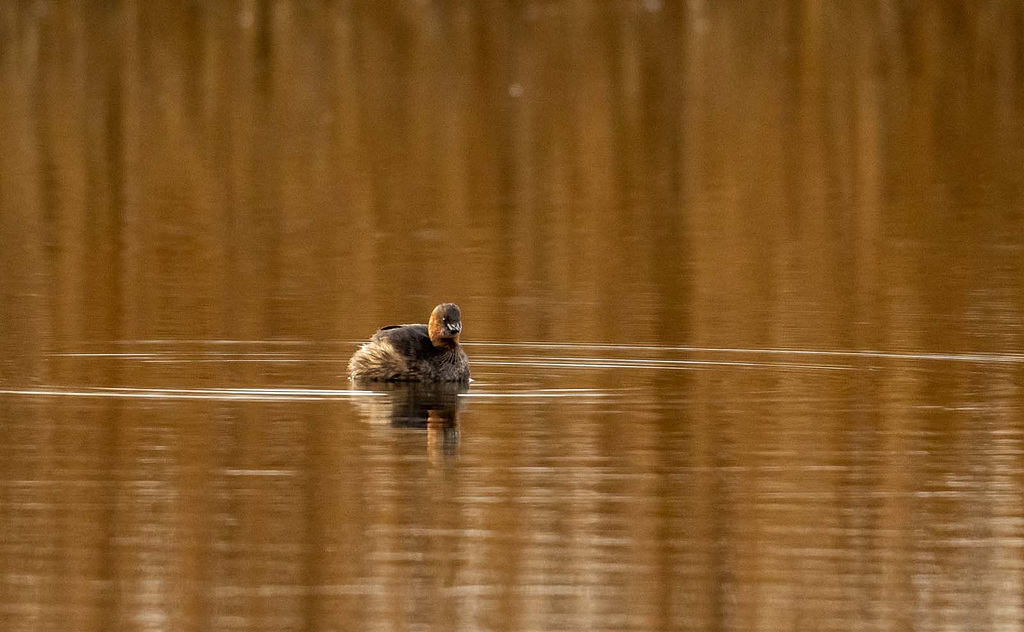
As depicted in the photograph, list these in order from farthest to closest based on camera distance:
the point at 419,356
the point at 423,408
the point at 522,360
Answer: the point at 522,360
the point at 419,356
the point at 423,408

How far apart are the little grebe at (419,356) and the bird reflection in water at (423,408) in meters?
0.06

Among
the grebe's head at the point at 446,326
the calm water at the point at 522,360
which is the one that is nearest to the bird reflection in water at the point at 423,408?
the calm water at the point at 522,360

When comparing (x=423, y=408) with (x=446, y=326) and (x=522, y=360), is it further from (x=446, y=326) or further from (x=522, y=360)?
(x=522, y=360)

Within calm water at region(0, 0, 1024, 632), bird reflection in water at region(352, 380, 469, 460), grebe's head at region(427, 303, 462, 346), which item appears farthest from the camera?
grebe's head at region(427, 303, 462, 346)

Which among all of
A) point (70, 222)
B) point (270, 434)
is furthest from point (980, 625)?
point (70, 222)

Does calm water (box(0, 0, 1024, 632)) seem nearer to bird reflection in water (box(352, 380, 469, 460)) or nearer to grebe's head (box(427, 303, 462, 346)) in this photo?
bird reflection in water (box(352, 380, 469, 460))

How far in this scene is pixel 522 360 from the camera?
49.7 ft

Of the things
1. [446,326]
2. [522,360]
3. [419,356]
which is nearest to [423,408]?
[446,326]

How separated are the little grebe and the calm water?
0.14m

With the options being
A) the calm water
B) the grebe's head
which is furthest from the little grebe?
the calm water

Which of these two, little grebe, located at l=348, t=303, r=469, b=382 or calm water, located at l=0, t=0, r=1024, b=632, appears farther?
little grebe, located at l=348, t=303, r=469, b=382

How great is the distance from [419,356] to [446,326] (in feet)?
1.09

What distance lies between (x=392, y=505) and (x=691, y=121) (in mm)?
23805

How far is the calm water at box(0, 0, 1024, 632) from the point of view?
367 inches
